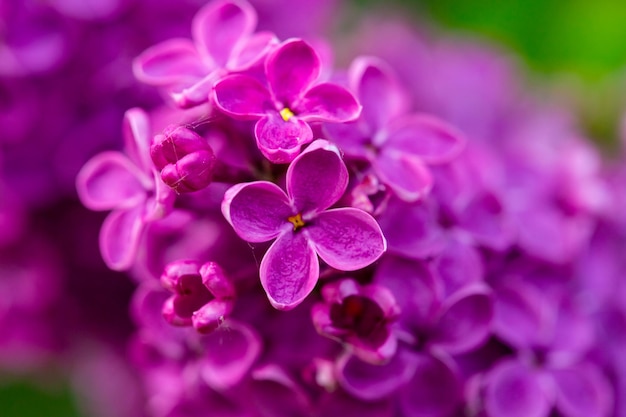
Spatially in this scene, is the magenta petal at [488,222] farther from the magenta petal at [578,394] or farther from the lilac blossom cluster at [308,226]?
the magenta petal at [578,394]

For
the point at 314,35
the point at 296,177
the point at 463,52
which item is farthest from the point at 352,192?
the point at 463,52

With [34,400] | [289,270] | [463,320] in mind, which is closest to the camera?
[289,270]

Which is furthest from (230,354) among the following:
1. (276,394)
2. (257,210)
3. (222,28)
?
(222,28)

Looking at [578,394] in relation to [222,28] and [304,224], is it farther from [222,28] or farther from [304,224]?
[222,28]

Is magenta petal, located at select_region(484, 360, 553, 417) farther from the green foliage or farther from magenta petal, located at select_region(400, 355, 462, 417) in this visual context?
the green foliage

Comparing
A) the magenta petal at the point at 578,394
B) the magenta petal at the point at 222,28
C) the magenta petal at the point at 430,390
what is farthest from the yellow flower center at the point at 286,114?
the magenta petal at the point at 578,394

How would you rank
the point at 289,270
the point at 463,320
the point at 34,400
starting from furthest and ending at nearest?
the point at 34,400, the point at 463,320, the point at 289,270
